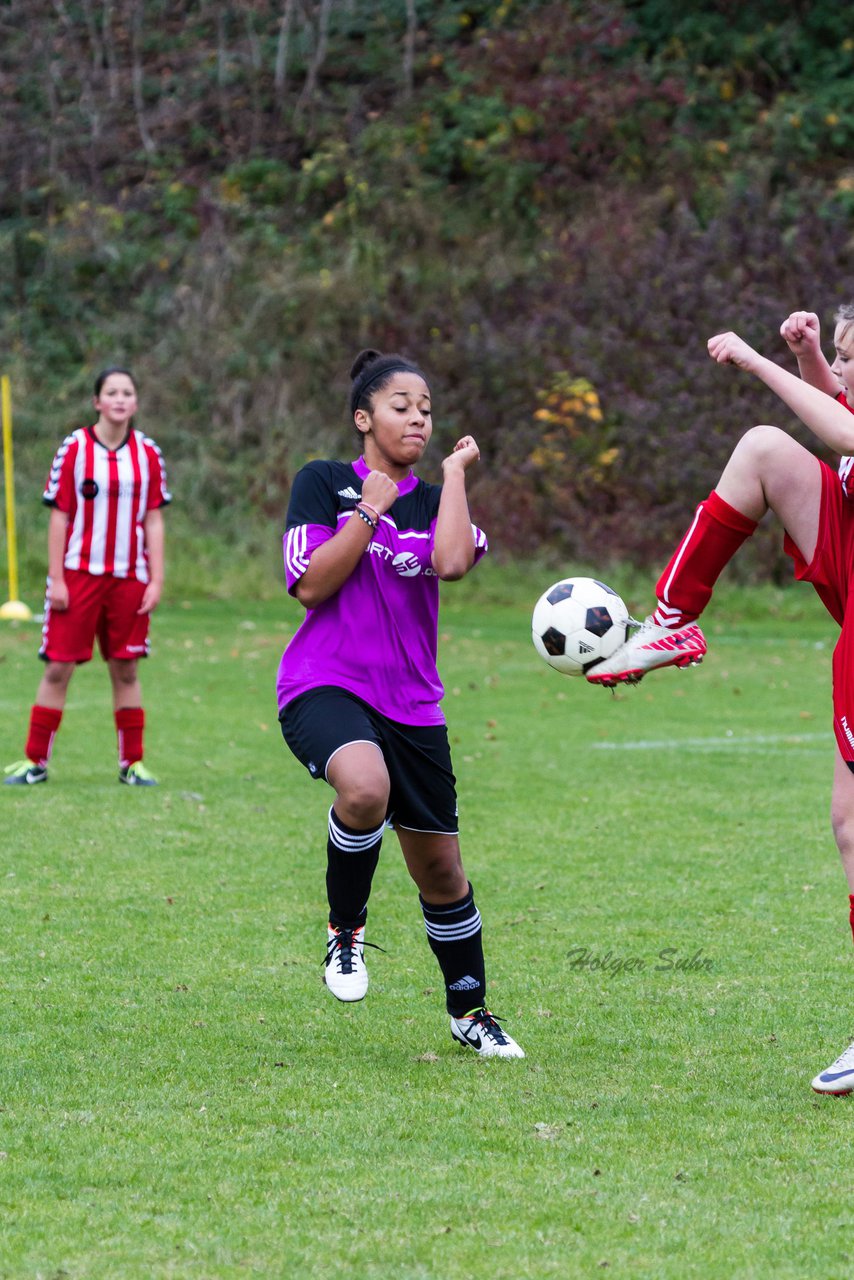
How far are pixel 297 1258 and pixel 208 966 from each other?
240 centimetres

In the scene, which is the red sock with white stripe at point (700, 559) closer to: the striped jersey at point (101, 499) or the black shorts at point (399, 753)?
the black shorts at point (399, 753)

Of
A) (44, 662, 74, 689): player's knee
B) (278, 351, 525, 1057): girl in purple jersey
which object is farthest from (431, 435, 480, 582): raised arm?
(44, 662, 74, 689): player's knee

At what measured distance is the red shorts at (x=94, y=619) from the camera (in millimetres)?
8953

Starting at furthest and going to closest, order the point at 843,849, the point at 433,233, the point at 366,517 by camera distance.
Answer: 1. the point at 433,233
2. the point at 366,517
3. the point at 843,849

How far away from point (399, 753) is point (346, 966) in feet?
1.88

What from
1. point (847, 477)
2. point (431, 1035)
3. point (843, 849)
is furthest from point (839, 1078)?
point (847, 477)

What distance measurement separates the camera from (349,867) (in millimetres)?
4504

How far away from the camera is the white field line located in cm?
1022

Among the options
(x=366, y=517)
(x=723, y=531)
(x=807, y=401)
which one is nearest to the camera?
(x=807, y=401)

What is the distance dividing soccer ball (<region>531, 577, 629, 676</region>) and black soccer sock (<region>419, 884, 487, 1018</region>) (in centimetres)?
68

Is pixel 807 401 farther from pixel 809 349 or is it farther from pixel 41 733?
pixel 41 733

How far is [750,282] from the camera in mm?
20531

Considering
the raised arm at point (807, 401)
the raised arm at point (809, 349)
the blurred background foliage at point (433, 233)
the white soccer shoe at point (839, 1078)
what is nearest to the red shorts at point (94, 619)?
the raised arm at point (809, 349)

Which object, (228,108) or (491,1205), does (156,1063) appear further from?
(228,108)
